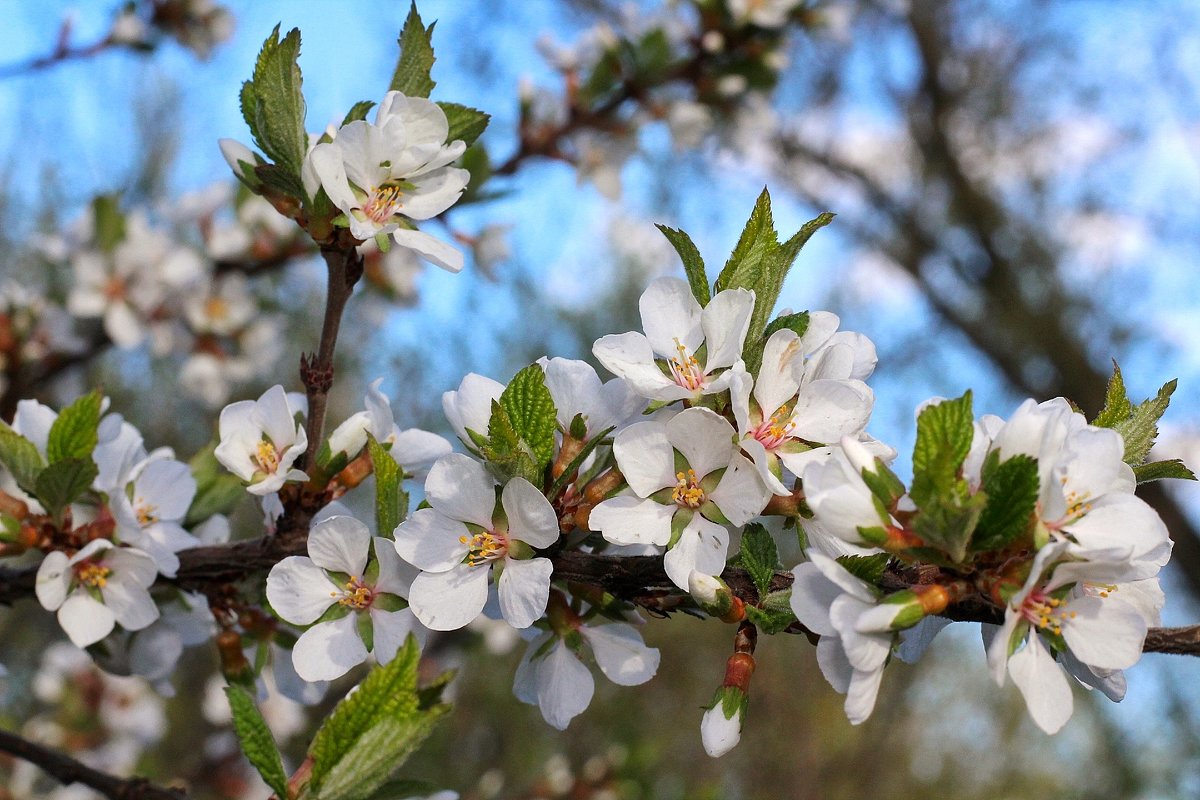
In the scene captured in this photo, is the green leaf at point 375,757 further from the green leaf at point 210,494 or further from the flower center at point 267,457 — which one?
the green leaf at point 210,494

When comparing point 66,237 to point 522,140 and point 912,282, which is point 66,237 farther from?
point 912,282

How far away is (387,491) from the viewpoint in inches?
36.1

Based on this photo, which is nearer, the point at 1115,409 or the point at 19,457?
the point at 1115,409

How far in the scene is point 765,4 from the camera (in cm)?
258

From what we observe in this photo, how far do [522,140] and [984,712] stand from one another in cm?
764

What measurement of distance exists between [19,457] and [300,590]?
38 centimetres

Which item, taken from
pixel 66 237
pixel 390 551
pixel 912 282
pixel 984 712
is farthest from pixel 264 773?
pixel 984 712

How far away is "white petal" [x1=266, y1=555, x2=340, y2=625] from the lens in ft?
3.18

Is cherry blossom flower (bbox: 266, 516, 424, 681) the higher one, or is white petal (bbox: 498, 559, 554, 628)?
white petal (bbox: 498, 559, 554, 628)

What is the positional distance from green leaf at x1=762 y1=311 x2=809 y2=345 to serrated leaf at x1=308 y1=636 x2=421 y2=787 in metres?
0.44

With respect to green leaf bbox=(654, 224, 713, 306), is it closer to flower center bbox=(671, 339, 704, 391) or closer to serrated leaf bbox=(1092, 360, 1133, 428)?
flower center bbox=(671, 339, 704, 391)

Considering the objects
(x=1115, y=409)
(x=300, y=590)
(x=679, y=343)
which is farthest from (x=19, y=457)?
(x=1115, y=409)

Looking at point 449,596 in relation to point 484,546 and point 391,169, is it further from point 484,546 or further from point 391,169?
point 391,169

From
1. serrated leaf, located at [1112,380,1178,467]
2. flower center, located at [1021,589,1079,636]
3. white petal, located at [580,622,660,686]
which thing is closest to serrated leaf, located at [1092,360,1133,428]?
serrated leaf, located at [1112,380,1178,467]
